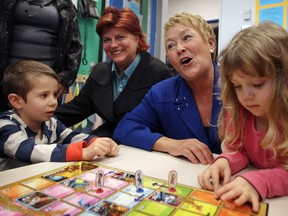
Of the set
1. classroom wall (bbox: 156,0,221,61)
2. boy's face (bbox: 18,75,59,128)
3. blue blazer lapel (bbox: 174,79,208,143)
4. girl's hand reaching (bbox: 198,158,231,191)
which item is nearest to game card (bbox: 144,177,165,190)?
girl's hand reaching (bbox: 198,158,231,191)

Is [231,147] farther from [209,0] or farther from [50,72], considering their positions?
[209,0]

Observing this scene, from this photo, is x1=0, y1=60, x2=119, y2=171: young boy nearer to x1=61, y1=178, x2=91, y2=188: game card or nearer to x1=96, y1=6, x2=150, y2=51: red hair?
x1=61, y1=178, x2=91, y2=188: game card

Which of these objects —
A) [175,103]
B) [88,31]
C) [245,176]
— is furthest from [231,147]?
[88,31]

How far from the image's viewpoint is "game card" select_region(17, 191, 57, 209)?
1.85ft

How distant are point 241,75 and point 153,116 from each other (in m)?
0.57

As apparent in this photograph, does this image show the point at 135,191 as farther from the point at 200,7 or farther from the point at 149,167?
the point at 200,7

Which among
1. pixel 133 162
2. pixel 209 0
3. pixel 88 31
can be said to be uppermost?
pixel 209 0

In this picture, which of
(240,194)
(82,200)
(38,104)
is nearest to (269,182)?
(240,194)

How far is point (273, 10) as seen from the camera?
3029 mm

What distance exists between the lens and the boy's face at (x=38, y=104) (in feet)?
3.72

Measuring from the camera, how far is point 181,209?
552 millimetres

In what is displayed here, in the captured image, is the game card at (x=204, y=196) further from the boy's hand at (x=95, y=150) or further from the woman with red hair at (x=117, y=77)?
the woman with red hair at (x=117, y=77)

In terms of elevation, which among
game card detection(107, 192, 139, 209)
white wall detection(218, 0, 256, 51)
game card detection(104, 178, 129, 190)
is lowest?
game card detection(104, 178, 129, 190)

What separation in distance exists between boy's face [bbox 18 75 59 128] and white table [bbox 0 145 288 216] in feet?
1.14
